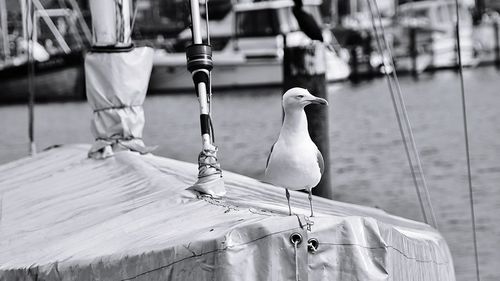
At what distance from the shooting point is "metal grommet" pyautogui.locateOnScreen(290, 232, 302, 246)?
447cm

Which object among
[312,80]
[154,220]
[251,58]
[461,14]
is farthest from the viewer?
[461,14]

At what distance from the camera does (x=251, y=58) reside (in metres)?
42.5

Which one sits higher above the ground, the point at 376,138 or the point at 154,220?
the point at 154,220

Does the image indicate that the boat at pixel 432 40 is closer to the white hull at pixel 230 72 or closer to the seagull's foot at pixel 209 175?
the white hull at pixel 230 72

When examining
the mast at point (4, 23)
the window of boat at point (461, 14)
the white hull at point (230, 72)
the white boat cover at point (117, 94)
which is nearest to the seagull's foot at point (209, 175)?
the white boat cover at point (117, 94)

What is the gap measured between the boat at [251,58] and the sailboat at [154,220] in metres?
32.9

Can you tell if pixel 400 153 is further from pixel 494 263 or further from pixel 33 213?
pixel 33 213

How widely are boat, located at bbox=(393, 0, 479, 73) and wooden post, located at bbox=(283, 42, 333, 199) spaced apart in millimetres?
37704

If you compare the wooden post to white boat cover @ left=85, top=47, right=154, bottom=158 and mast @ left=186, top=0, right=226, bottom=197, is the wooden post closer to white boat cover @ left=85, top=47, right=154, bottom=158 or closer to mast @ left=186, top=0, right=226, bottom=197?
white boat cover @ left=85, top=47, right=154, bottom=158

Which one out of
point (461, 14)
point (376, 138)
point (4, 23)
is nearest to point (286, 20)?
point (4, 23)

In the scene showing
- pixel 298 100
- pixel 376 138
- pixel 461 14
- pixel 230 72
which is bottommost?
pixel 376 138

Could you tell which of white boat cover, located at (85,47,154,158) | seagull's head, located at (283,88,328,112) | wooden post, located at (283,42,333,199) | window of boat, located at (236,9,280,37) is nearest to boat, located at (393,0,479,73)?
window of boat, located at (236,9,280,37)

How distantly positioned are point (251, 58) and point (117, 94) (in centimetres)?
3429

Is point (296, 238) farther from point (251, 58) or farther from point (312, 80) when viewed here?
point (251, 58)
